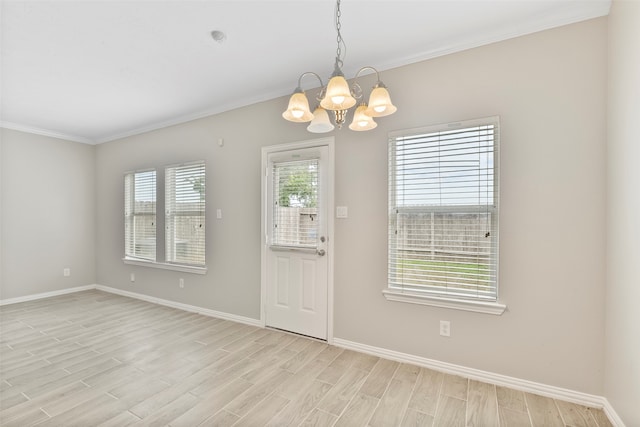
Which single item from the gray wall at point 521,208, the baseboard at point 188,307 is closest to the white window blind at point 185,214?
the baseboard at point 188,307

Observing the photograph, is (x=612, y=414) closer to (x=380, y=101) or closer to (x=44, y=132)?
(x=380, y=101)

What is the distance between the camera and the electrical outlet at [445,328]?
2523 millimetres

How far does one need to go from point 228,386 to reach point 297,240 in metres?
1.51

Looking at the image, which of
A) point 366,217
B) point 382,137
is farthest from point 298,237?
point 382,137

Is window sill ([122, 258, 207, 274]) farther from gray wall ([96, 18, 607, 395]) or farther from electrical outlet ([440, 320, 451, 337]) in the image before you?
electrical outlet ([440, 320, 451, 337])

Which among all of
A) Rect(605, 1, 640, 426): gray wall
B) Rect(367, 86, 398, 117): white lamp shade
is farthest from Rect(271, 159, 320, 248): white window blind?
Rect(605, 1, 640, 426): gray wall

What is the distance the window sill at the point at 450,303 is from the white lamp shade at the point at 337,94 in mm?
1781

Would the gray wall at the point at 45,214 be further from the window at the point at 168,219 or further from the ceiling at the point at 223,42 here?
the ceiling at the point at 223,42

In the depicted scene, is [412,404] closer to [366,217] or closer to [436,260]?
[436,260]

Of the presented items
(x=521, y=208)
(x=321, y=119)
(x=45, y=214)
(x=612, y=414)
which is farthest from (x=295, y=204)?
(x=45, y=214)

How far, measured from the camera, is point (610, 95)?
6.54 ft

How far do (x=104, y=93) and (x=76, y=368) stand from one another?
2844mm

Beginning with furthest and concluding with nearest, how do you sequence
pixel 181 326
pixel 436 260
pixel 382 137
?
pixel 181 326 → pixel 382 137 → pixel 436 260

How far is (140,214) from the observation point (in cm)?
487
